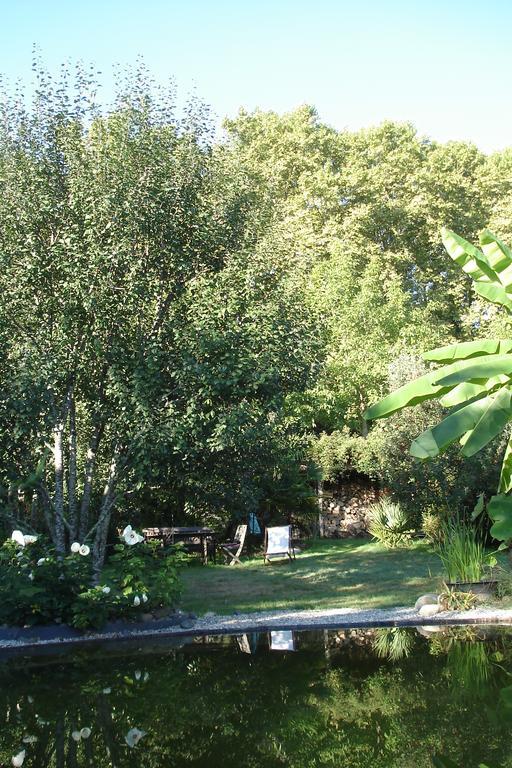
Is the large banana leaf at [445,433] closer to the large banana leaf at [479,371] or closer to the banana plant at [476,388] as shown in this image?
the banana plant at [476,388]

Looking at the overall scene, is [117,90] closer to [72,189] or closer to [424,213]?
[72,189]

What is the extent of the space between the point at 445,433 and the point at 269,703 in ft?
9.06

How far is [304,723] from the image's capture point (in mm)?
5660

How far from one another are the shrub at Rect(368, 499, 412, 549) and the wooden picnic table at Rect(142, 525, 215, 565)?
14.8ft

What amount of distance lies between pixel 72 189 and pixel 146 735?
7280 mm

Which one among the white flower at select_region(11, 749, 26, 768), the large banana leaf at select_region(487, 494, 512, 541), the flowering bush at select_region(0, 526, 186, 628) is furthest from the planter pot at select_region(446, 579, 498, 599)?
the white flower at select_region(11, 749, 26, 768)

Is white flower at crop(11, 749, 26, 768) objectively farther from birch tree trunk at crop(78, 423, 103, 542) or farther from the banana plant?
birch tree trunk at crop(78, 423, 103, 542)

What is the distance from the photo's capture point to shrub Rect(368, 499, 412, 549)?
1889cm

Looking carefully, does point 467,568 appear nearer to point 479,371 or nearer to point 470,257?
point 470,257

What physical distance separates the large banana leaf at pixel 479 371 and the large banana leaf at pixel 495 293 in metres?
0.59

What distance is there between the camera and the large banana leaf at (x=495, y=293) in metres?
6.23

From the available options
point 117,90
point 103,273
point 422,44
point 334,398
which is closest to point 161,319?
point 103,273

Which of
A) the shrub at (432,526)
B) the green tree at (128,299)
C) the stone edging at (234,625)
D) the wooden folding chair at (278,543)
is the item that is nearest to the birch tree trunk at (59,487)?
the green tree at (128,299)

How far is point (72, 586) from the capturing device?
9414 mm
